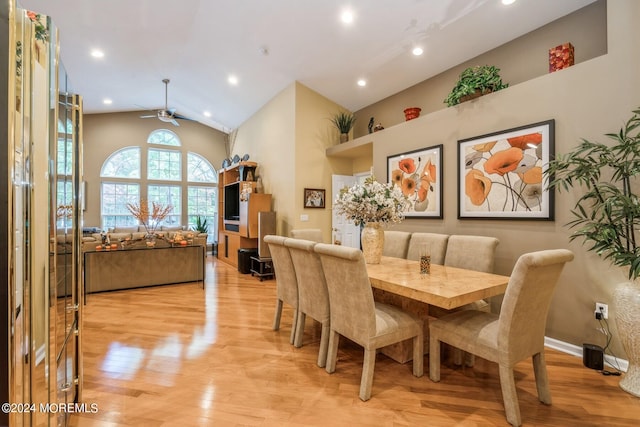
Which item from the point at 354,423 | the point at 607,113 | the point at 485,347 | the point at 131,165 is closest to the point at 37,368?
the point at 354,423

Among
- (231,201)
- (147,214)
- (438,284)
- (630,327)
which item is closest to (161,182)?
(147,214)

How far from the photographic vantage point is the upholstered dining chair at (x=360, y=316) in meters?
1.99

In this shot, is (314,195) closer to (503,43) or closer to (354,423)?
(503,43)

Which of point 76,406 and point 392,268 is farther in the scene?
point 392,268

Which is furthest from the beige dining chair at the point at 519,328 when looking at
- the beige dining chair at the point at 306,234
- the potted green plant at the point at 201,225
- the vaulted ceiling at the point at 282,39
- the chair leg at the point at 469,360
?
the potted green plant at the point at 201,225

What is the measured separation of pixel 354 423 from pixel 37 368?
5.03 ft

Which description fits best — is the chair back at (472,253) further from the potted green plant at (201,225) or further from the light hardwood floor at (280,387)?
the potted green plant at (201,225)

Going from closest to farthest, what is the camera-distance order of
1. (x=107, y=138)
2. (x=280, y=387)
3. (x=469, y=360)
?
(x=280, y=387), (x=469, y=360), (x=107, y=138)

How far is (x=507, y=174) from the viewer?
10.5 ft

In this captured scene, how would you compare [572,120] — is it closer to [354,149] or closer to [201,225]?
[354,149]

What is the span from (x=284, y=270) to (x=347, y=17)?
304 centimetres

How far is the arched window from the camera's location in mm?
8359

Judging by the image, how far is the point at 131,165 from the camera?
854 centimetres

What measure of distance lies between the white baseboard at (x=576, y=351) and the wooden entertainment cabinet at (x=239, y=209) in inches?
185
